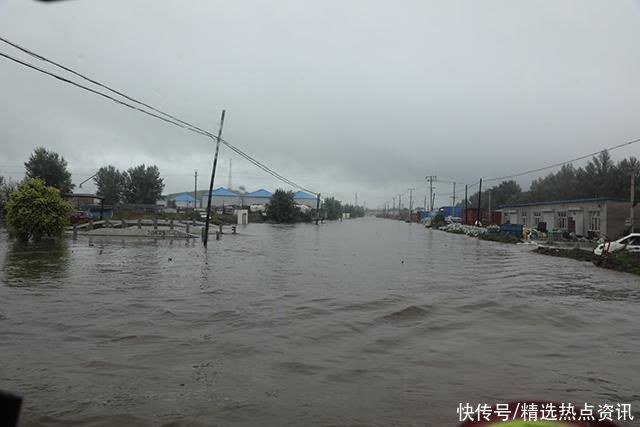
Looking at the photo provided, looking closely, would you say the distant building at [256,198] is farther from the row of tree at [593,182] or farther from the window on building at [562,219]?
the window on building at [562,219]

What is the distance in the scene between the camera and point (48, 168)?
51719mm

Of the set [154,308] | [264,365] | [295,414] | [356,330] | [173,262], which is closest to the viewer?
[295,414]

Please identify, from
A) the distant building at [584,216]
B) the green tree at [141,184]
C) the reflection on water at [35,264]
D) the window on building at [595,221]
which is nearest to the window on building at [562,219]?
the distant building at [584,216]

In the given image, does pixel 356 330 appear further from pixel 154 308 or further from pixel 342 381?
pixel 154 308

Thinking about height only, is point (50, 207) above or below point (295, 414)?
above

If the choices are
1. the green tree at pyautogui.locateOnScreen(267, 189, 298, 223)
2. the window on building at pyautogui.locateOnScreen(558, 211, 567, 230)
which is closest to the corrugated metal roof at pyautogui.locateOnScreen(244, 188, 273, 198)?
the green tree at pyautogui.locateOnScreen(267, 189, 298, 223)

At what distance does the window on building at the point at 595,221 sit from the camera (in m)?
43.6

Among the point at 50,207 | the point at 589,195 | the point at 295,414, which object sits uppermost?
the point at 589,195

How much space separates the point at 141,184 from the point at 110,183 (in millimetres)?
4669

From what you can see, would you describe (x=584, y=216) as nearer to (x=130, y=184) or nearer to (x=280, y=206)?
(x=280, y=206)

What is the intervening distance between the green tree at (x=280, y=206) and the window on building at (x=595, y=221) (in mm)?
51194

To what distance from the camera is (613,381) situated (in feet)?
19.3

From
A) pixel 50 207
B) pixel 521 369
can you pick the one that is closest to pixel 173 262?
pixel 50 207

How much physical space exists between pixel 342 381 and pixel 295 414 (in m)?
A: 1.08
